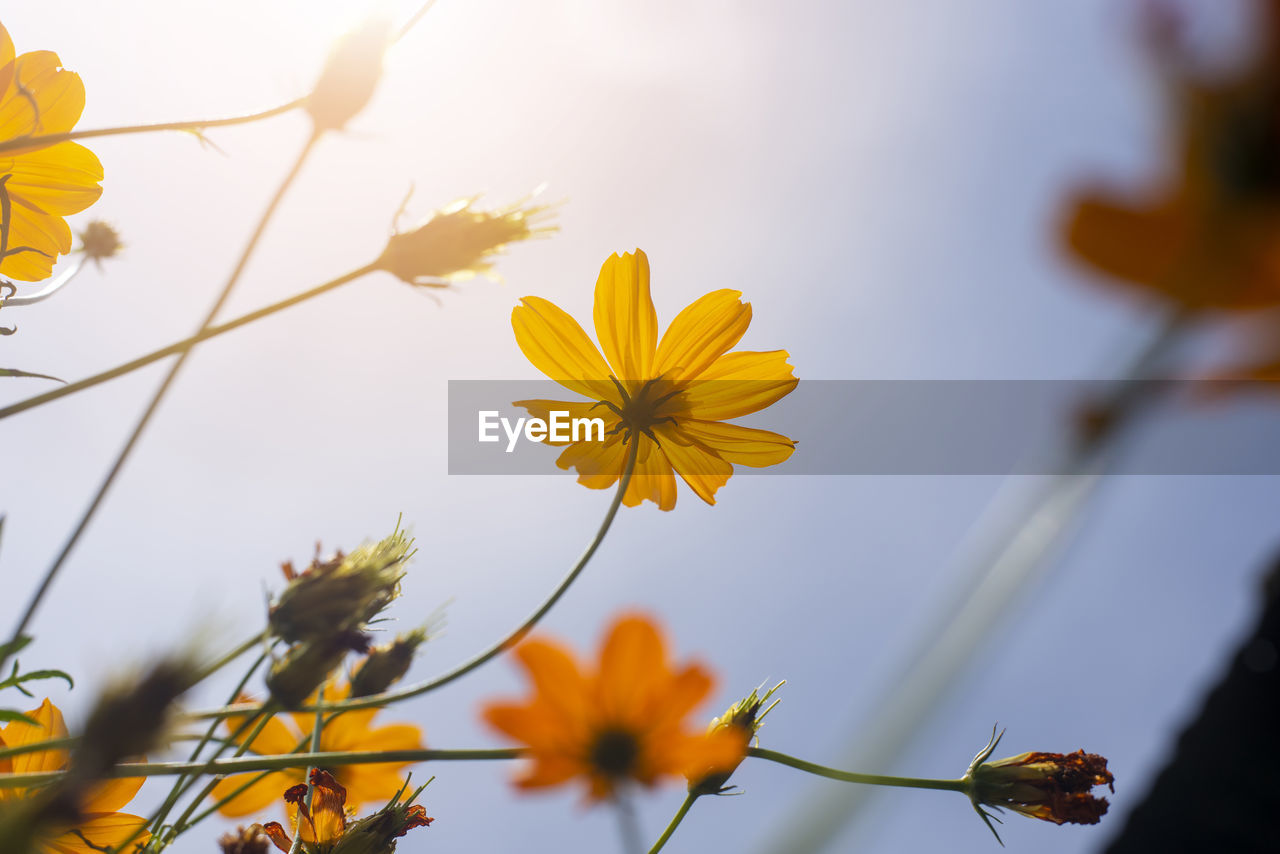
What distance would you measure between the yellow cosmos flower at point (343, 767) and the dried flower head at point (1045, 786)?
0.63 m

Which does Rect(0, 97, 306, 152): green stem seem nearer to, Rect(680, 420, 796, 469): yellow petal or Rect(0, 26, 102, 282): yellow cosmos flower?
Rect(0, 26, 102, 282): yellow cosmos flower

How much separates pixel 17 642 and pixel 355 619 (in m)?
0.18

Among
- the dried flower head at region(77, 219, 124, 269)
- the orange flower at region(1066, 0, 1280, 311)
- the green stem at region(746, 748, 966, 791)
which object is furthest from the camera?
the dried flower head at region(77, 219, 124, 269)

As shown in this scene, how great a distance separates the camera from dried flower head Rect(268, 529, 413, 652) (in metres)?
0.49

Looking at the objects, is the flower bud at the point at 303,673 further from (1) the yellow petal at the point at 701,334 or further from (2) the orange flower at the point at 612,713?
(1) the yellow petal at the point at 701,334

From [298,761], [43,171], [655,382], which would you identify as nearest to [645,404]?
[655,382]

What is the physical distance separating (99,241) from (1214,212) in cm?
119

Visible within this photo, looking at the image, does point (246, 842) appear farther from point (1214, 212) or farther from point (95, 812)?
point (1214, 212)

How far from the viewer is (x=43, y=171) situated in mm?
791

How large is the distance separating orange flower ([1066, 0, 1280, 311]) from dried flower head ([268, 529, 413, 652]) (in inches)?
17.7

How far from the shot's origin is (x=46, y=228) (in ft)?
2.63

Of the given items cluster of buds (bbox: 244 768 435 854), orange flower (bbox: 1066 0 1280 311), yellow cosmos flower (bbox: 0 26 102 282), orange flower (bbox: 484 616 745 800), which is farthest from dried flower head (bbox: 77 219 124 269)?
orange flower (bbox: 1066 0 1280 311)

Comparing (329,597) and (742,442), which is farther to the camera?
(742,442)

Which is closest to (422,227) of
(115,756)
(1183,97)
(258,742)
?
(115,756)
